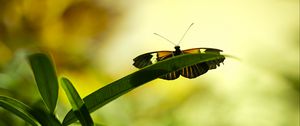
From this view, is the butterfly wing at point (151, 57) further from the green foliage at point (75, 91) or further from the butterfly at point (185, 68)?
the green foliage at point (75, 91)

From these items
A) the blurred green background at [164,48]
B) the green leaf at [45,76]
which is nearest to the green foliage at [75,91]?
A: the green leaf at [45,76]

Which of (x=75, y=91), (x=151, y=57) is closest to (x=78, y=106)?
(x=75, y=91)

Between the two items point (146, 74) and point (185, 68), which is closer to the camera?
point (146, 74)

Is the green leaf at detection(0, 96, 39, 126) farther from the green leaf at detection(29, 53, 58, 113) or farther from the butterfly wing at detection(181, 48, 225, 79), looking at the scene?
the butterfly wing at detection(181, 48, 225, 79)

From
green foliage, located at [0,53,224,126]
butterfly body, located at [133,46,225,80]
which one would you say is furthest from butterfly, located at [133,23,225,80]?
green foliage, located at [0,53,224,126]

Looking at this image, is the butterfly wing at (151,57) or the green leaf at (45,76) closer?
the green leaf at (45,76)

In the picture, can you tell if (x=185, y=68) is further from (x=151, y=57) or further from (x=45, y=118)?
(x=45, y=118)
